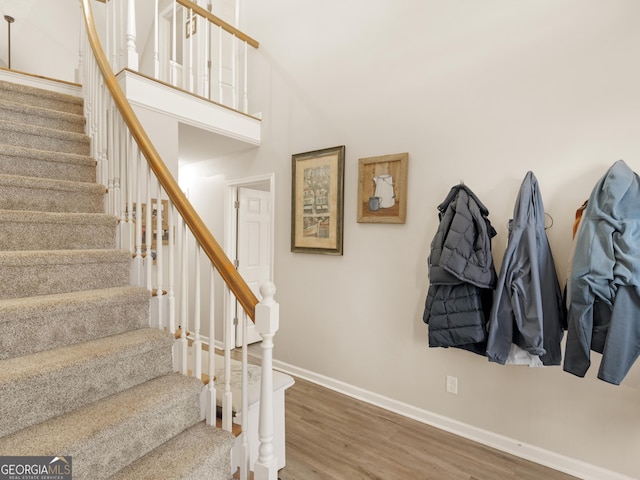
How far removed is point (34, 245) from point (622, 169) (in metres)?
3.10

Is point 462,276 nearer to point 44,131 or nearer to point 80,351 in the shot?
point 80,351

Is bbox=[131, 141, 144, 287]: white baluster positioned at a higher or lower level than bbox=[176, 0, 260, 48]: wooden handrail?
lower

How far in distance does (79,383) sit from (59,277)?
2.04 ft

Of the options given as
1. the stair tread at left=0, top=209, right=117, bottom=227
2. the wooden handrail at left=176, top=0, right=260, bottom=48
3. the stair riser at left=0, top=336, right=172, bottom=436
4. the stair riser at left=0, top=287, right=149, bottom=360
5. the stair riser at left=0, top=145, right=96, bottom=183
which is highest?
the wooden handrail at left=176, top=0, right=260, bottom=48

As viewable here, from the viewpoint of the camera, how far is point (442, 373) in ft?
7.80

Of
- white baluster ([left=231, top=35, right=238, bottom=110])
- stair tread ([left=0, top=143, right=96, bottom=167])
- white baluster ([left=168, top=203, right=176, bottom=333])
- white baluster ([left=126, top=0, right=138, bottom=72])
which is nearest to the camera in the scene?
white baluster ([left=168, top=203, right=176, bottom=333])

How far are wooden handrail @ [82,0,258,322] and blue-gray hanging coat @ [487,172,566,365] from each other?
4.78ft

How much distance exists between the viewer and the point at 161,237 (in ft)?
5.62

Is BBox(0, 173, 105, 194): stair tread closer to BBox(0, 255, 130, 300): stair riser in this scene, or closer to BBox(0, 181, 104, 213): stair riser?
BBox(0, 181, 104, 213): stair riser

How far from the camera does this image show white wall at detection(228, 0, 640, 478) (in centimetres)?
187

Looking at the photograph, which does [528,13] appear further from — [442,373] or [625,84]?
[442,373]

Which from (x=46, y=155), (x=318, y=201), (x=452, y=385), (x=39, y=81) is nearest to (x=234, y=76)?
(x=318, y=201)

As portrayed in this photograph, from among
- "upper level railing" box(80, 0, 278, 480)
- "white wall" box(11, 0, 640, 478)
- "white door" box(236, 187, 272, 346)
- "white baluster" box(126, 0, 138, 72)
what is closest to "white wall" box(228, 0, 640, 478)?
"white wall" box(11, 0, 640, 478)

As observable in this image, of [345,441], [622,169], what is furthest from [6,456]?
[622,169]
